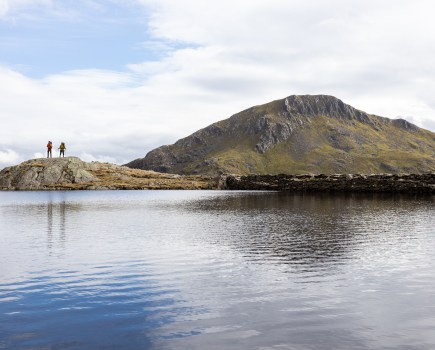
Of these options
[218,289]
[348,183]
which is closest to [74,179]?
[348,183]

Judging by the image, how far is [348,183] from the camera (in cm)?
11231

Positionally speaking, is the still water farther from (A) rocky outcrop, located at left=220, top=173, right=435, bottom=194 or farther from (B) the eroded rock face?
(B) the eroded rock face

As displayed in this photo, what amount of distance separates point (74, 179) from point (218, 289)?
128602 mm

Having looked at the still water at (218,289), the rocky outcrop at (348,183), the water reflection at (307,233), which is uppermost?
Answer: the rocky outcrop at (348,183)

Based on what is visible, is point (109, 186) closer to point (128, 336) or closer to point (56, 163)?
point (56, 163)

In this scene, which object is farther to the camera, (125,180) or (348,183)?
(125,180)

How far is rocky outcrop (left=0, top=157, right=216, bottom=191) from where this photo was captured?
5463 inches

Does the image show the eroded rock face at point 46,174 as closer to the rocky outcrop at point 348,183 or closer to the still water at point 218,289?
the rocky outcrop at point 348,183

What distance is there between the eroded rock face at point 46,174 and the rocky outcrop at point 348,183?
53.0 meters

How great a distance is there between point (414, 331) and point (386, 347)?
1905mm

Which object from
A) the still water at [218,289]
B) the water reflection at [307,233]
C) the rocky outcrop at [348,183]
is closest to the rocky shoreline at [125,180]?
the rocky outcrop at [348,183]

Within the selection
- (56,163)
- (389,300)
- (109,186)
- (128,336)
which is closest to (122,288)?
(128,336)

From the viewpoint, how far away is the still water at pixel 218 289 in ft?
44.4

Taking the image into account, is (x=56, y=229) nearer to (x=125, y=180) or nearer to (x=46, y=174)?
(x=46, y=174)
